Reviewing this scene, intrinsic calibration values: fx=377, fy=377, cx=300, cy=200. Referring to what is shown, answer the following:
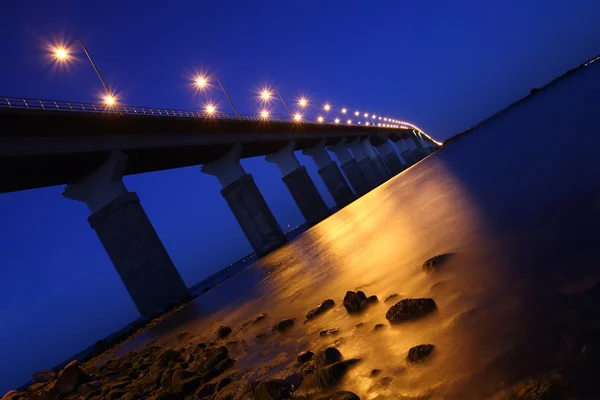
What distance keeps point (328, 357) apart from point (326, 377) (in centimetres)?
40

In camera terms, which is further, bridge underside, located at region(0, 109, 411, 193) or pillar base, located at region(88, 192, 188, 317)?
pillar base, located at region(88, 192, 188, 317)

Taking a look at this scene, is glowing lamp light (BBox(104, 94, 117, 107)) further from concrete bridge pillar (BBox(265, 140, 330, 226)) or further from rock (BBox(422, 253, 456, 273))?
concrete bridge pillar (BBox(265, 140, 330, 226))

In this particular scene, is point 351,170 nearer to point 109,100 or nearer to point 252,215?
point 252,215

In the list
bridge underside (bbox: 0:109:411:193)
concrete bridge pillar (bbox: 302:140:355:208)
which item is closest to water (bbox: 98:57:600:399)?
bridge underside (bbox: 0:109:411:193)

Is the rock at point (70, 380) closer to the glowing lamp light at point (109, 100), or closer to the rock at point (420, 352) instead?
the rock at point (420, 352)

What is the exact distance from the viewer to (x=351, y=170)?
5891cm

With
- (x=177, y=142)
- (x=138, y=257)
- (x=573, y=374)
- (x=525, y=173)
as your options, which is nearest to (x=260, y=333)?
(x=573, y=374)

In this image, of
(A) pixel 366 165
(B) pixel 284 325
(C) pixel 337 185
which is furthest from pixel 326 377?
(A) pixel 366 165

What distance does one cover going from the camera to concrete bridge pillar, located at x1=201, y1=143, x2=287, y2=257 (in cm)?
3278

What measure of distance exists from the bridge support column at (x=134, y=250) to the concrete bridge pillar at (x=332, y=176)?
32.0 meters

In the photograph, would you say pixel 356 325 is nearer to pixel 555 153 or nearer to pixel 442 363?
pixel 442 363

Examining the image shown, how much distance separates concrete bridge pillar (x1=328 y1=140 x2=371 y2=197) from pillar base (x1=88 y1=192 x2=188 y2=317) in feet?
130

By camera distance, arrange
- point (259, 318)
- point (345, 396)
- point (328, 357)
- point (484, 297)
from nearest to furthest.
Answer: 1. point (345, 396)
2. point (484, 297)
3. point (328, 357)
4. point (259, 318)

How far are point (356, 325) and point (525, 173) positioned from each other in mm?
6393
